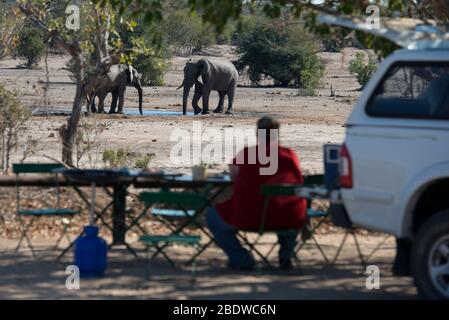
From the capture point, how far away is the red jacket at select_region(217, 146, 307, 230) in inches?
356

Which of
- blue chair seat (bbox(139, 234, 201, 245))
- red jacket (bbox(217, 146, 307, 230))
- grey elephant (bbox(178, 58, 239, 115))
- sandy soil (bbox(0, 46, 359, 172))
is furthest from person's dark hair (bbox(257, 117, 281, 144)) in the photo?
grey elephant (bbox(178, 58, 239, 115))

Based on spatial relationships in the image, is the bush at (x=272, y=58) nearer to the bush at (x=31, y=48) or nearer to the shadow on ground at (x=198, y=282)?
the bush at (x=31, y=48)

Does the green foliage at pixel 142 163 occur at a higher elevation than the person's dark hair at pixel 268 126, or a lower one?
lower

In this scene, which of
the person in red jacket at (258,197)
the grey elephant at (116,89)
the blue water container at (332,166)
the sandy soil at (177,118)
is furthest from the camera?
the grey elephant at (116,89)

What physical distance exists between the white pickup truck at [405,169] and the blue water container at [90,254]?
1.98 meters

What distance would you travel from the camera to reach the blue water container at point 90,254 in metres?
9.08

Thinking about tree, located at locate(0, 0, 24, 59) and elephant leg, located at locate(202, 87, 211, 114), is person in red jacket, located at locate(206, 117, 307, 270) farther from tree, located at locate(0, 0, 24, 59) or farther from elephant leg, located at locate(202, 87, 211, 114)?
elephant leg, located at locate(202, 87, 211, 114)

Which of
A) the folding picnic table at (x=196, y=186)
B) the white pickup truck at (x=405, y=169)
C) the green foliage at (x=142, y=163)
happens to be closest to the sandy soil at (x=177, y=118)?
the green foliage at (x=142, y=163)

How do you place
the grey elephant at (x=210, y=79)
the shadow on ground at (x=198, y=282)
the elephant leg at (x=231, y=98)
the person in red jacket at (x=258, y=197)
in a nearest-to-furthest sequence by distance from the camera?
the shadow on ground at (x=198, y=282)
the person in red jacket at (x=258, y=197)
the elephant leg at (x=231, y=98)
the grey elephant at (x=210, y=79)

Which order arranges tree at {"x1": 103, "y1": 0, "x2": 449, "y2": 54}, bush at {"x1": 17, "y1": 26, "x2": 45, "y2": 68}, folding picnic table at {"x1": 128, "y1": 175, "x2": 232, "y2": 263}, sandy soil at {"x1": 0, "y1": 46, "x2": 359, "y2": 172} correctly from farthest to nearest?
bush at {"x1": 17, "y1": 26, "x2": 45, "y2": 68}, sandy soil at {"x1": 0, "y1": 46, "x2": 359, "y2": 172}, tree at {"x1": 103, "y1": 0, "x2": 449, "y2": 54}, folding picnic table at {"x1": 128, "y1": 175, "x2": 232, "y2": 263}

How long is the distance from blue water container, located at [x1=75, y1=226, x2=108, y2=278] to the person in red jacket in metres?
0.90

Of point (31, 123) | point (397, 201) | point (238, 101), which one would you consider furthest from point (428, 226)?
point (238, 101)

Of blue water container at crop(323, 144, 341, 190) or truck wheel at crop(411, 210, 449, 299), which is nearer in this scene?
truck wheel at crop(411, 210, 449, 299)
